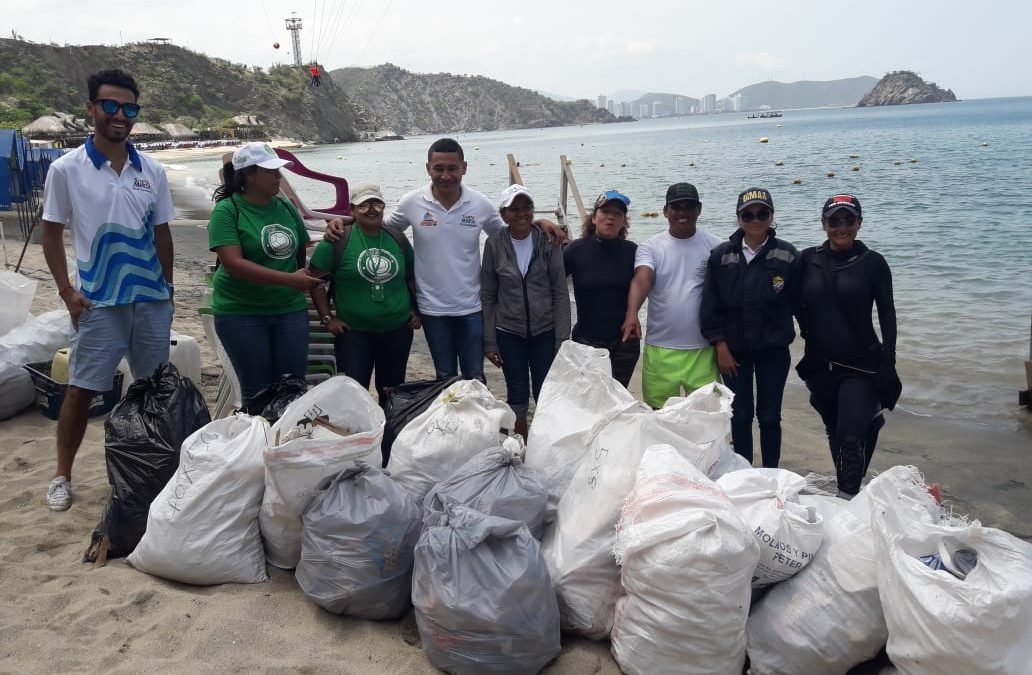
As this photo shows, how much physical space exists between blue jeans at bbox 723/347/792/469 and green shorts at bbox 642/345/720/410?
0.11m

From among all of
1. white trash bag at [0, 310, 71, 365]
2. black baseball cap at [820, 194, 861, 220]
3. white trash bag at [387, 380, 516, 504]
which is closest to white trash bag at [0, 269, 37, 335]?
white trash bag at [0, 310, 71, 365]

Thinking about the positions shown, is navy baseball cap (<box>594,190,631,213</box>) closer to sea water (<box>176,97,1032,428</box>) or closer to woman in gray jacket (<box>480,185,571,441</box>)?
woman in gray jacket (<box>480,185,571,441</box>)

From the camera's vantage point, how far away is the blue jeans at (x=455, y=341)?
3.75m

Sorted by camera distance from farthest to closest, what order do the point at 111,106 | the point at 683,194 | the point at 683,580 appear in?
the point at 683,194 → the point at 111,106 → the point at 683,580

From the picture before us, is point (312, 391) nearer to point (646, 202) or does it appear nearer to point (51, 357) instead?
point (51, 357)

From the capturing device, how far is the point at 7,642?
2.37 m

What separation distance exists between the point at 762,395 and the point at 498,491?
5.15 ft

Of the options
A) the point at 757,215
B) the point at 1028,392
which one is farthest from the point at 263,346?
the point at 1028,392

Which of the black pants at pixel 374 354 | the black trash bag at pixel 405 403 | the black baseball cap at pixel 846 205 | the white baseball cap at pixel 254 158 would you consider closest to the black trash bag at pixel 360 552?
the black trash bag at pixel 405 403

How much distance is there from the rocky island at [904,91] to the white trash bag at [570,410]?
193506 millimetres

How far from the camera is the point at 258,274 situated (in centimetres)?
323

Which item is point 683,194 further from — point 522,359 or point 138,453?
point 138,453

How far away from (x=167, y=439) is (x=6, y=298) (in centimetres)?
289

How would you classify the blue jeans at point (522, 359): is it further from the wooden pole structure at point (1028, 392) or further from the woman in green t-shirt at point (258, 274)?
the wooden pole structure at point (1028, 392)
